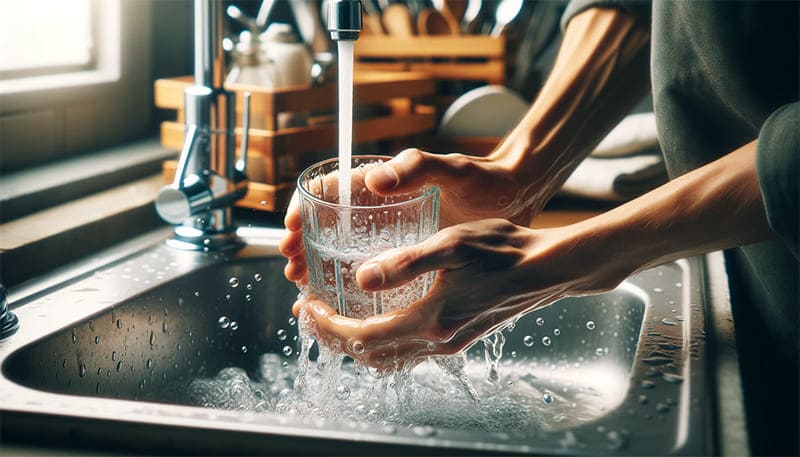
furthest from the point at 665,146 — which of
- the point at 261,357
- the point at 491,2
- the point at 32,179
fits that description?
the point at 491,2

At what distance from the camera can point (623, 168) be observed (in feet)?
4.17

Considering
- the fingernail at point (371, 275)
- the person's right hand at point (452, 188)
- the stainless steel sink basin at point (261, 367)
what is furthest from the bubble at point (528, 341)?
the fingernail at point (371, 275)

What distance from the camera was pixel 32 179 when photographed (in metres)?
1.11

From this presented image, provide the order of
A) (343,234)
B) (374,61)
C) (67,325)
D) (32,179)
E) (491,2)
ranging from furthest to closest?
(491,2) → (374,61) → (32,179) → (67,325) → (343,234)

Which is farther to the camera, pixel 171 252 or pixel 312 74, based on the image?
pixel 312 74

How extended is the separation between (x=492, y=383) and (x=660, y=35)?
1.44 ft

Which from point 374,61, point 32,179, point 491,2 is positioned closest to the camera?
point 32,179

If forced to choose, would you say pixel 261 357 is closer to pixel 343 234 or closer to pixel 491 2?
pixel 343 234

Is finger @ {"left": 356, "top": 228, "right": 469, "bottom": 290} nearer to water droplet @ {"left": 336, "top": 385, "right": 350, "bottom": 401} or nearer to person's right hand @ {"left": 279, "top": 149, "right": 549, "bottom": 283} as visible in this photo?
person's right hand @ {"left": 279, "top": 149, "right": 549, "bottom": 283}

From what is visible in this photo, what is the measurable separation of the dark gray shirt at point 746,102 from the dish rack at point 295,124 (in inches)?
21.0

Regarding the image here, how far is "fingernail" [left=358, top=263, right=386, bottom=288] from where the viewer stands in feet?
2.06

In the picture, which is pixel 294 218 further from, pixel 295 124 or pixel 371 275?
pixel 295 124

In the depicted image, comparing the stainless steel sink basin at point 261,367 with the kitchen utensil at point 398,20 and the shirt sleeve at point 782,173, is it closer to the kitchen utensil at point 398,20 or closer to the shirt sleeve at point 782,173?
the shirt sleeve at point 782,173

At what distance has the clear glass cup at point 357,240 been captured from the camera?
679 mm
